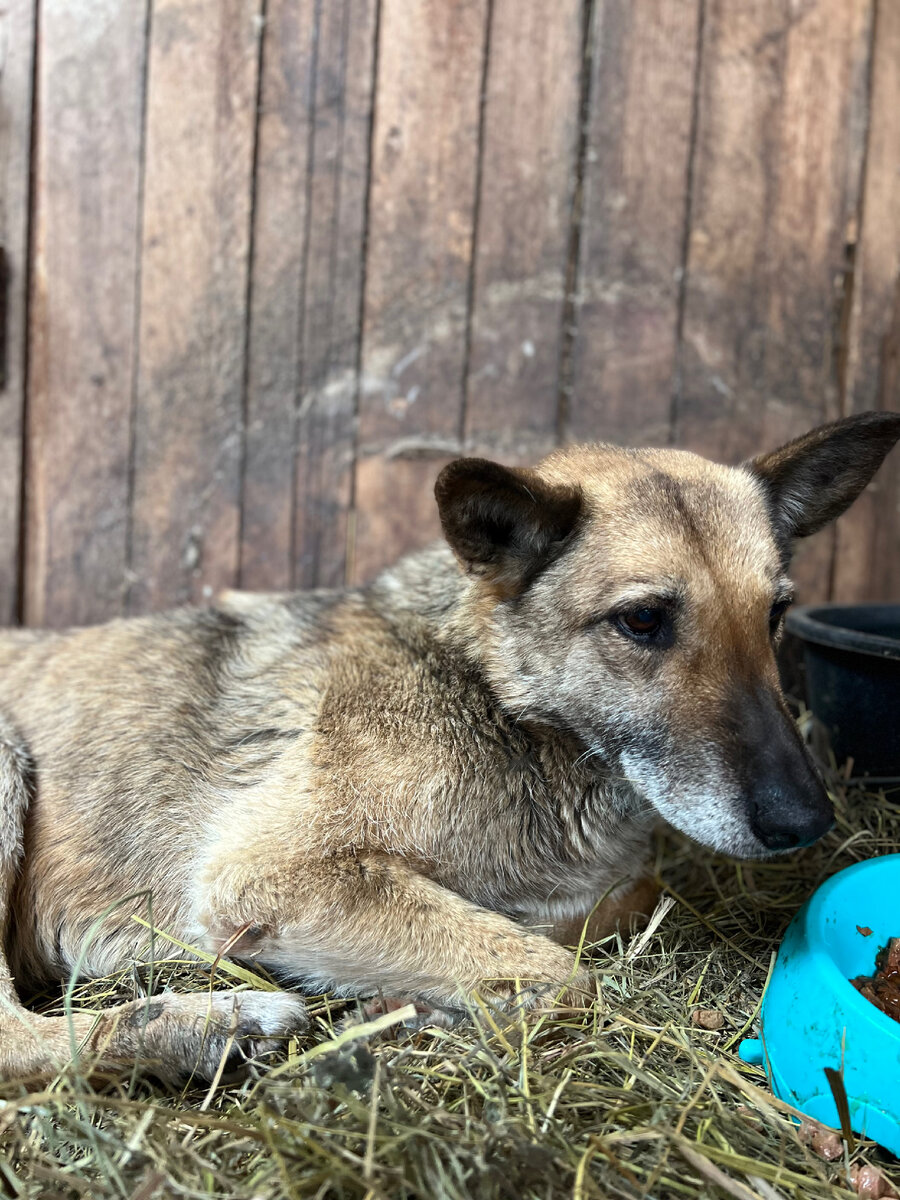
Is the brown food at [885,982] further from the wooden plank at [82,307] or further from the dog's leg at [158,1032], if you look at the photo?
the wooden plank at [82,307]

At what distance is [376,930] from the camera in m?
2.71

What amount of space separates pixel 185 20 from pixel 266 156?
67cm

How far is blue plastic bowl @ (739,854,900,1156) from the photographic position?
7.28 feet

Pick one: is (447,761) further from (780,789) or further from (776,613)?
(776,613)

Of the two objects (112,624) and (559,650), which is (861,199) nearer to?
(559,650)

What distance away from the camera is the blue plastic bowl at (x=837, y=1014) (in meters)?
2.22

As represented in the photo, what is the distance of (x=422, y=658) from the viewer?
3.10 meters

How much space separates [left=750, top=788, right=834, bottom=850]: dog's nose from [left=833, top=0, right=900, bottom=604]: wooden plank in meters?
2.61

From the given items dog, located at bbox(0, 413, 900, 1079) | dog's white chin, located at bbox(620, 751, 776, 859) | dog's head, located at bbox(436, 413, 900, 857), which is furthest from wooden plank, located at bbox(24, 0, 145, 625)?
dog's white chin, located at bbox(620, 751, 776, 859)

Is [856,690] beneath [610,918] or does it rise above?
above

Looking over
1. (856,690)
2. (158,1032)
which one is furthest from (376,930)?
(856,690)

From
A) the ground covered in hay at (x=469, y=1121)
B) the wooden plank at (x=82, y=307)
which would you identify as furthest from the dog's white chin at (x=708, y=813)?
the wooden plank at (x=82, y=307)

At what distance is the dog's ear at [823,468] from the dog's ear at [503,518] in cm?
77

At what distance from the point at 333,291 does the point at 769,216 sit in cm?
210
